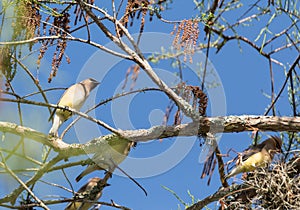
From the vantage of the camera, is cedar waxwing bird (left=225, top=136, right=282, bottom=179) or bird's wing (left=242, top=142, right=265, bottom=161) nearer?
cedar waxwing bird (left=225, top=136, right=282, bottom=179)

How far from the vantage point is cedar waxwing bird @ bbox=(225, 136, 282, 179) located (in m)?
4.79

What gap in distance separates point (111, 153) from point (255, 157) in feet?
3.64

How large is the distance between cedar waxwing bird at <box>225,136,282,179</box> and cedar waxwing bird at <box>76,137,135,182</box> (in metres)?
0.80

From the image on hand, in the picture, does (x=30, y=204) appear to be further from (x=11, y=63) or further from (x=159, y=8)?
(x=159, y=8)

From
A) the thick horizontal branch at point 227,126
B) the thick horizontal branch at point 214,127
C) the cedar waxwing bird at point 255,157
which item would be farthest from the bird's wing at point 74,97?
the cedar waxwing bird at point 255,157

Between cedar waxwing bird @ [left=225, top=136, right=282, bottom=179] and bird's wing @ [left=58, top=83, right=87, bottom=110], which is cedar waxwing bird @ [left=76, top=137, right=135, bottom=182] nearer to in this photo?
cedar waxwing bird @ [left=225, top=136, right=282, bottom=179]

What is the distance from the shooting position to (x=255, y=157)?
4.94 metres

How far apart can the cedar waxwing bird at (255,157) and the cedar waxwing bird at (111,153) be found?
801mm

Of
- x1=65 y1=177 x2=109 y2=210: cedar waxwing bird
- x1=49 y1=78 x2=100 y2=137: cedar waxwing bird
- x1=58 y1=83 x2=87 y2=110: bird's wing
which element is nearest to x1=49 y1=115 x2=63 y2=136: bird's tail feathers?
x1=49 y1=78 x2=100 y2=137: cedar waxwing bird

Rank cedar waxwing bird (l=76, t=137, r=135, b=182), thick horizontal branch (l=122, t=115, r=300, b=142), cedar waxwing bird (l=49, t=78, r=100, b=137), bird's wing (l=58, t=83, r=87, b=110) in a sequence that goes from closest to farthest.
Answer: thick horizontal branch (l=122, t=115, r=300, b=142) → cedar waxwing bird (l=76, t=137, r=135, b=182) → cedar waxwing bird (l=49, t=78, r=100, b=137) → bird's wing (l=58, t=83, r=87, b=110)

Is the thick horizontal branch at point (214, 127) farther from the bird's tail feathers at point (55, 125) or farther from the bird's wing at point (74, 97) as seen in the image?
the bird's wing at point (74, 97)

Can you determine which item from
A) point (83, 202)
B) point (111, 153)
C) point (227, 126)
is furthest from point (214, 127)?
point (83, 202)

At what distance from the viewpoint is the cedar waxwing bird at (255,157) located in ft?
15.7

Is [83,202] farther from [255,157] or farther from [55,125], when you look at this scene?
[255,157]
